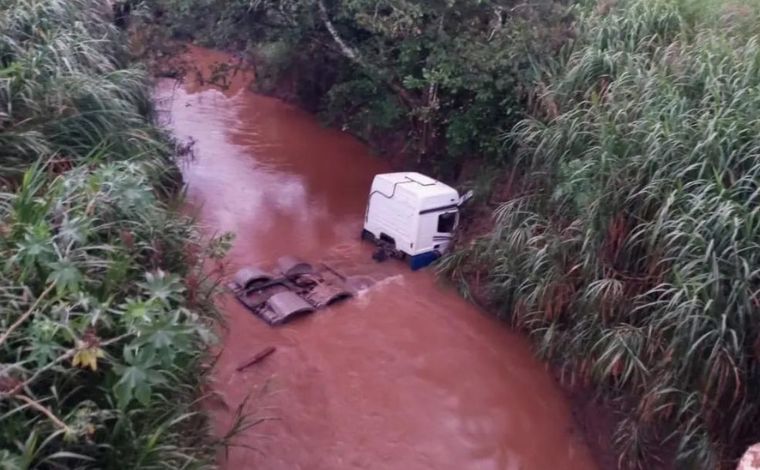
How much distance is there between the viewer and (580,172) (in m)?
6.43

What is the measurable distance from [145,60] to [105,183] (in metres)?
5.76

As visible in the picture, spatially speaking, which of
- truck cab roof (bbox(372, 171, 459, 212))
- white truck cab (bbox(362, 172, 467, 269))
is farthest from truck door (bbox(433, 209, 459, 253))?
truck cab roof (bbox(372, 171, 459, 212))

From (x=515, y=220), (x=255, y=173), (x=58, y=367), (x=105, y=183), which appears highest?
(x=105, y=183)

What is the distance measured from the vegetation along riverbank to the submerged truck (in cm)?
47

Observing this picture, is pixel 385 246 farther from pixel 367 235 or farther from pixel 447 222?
pixel 447 222

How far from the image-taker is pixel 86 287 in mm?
3879

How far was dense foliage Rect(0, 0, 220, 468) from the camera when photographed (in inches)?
129

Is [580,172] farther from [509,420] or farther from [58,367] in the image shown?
[58,367]

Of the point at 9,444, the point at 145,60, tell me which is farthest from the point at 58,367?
the point at 145,60

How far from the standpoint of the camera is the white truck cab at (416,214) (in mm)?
8680

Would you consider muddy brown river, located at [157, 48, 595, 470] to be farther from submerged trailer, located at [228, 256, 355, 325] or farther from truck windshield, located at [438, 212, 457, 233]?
truck windshield, located at [438, 212, 457, 233]

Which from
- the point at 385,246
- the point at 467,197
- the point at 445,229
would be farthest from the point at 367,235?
the point at 467,197

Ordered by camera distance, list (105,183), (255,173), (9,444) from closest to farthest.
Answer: (9,444)
(105,183)
(255,173)

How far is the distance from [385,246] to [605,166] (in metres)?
3.55
